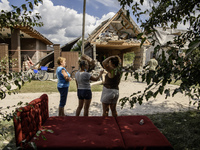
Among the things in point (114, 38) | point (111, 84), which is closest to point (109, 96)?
point (111, 84)

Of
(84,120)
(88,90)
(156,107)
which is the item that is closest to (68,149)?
(84,120)

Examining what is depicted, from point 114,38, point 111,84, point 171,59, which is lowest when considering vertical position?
point 111,84

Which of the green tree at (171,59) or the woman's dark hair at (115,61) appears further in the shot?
the woman's dark hair at (115,61)

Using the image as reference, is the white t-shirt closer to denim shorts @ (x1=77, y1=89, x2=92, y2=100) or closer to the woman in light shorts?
denim shorts @ (x1=77, y1=89, x2=92, y2=100)

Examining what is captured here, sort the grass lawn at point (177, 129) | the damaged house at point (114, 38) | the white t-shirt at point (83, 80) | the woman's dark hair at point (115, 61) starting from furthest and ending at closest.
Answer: the damaged house at point (114, 38), the white t-shirt at point (83, 80), the woman's dark hair at point (115, 61), the grass lawn at point (177, 129)

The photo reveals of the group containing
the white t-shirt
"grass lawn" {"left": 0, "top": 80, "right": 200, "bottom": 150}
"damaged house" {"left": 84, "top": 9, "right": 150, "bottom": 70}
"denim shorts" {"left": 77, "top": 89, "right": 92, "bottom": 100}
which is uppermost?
"damaged house" {"left": 84, "top": 9, "right": 150, "bottom": 70}

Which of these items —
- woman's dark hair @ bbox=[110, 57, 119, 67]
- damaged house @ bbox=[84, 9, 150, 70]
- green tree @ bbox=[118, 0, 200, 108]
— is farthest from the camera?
damaged house @ bbox=[84, 9, 150, 70]

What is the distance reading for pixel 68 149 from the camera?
2.01 metres

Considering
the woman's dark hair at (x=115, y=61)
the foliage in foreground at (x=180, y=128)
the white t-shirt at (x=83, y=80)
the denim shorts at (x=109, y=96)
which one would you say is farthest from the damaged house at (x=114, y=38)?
the denim shorts at (x=109, y=96)

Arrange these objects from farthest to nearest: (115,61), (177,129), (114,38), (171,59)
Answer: (114,38), (177,129), (115,61), (171,59)

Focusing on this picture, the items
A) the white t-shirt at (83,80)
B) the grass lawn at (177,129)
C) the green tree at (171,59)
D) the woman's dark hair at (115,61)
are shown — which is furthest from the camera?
the white t-shirt at (83,80)

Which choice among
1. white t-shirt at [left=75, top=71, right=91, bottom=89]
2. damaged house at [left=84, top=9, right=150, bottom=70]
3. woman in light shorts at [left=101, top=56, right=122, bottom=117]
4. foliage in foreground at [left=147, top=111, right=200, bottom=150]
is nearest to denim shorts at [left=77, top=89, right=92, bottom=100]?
white t-shirt at [left=75, top=71, right=91, bottom=89]

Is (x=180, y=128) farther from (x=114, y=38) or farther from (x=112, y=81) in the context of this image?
(x=114, y=38)

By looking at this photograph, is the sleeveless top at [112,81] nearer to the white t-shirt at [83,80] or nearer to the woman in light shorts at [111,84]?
the woman in light shorts at [111,84]
